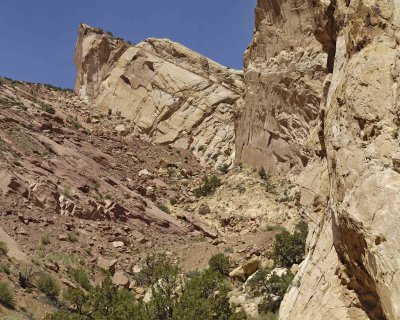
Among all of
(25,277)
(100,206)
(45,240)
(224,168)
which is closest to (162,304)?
(25,277)

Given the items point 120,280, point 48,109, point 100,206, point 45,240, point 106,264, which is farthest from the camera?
point 48,109

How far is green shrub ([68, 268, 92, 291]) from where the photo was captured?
21.0 meters

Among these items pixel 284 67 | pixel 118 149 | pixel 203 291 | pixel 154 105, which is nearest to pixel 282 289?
pixel 203 291

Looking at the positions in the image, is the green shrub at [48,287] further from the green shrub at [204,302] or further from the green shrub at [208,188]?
the green shrub at [208,188]

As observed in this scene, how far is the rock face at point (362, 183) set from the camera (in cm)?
668

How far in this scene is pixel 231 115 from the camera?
148 feet

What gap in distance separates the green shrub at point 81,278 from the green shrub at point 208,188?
15.8 metres

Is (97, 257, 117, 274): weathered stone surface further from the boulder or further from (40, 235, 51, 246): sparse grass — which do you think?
(40, 235, 51, 246): sparse grass

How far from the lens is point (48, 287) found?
19500 mm

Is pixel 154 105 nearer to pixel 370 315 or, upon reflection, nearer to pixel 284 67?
pixel 284 67

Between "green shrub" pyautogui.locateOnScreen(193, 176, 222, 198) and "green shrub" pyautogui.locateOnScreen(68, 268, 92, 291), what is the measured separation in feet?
51.9

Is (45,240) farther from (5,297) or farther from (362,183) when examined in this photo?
(362,183)

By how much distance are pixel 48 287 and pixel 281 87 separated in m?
19.8

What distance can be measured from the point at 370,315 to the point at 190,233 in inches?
939
